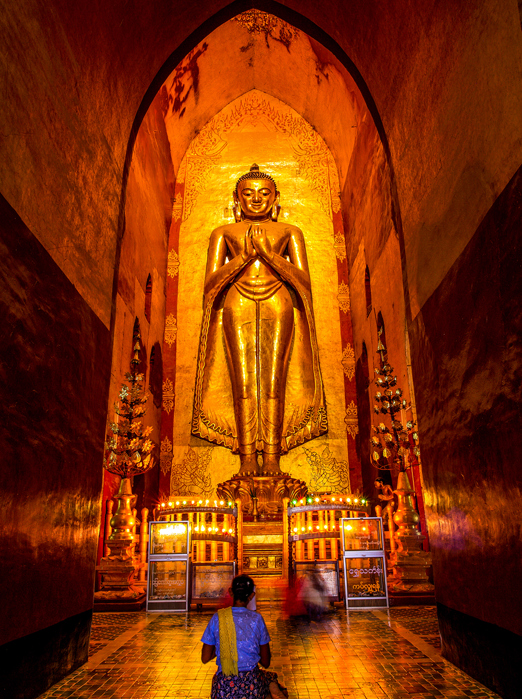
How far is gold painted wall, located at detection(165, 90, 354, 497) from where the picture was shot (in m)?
9.12

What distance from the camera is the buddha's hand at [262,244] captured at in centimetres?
924

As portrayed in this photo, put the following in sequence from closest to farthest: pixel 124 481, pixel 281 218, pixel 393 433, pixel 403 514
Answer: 1. pixel 403 514
2. pixel 124 481
3. pixel 393 433
4. pixel 281 218

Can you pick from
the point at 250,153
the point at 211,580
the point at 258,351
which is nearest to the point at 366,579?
the point at 211,580

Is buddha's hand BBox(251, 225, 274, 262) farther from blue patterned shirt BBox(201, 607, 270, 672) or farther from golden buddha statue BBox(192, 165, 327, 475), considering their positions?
blue patterned shirt BBox(201, 607, 270, 672)

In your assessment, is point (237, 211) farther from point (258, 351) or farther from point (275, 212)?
point (258, 351)

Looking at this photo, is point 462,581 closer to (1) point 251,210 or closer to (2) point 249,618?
(2) point 249,618

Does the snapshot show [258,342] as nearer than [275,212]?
Yes

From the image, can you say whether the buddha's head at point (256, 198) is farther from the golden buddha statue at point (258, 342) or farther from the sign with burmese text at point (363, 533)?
the sign with burmese text at point (363, 533)

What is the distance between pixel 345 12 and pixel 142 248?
4982 mm

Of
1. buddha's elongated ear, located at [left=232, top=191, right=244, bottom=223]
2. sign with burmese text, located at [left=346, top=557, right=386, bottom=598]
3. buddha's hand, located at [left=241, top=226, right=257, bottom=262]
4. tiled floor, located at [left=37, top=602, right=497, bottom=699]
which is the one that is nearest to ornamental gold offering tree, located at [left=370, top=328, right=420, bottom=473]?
sign with burmese text, located at [left=346, top=557, right=386, bottom=598]

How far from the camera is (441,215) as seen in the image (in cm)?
339

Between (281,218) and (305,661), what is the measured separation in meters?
8.57

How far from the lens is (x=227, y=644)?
209cm

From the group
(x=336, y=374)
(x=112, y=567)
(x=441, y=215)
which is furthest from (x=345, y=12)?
(x=336, y=374)
